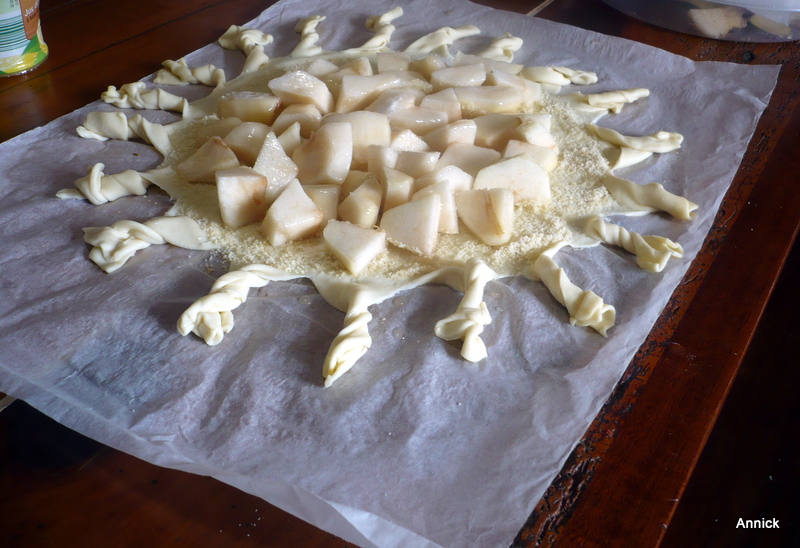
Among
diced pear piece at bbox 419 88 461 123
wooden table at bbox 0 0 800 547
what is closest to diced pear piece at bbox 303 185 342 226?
diced pear piece at bbox 419 88 461 123

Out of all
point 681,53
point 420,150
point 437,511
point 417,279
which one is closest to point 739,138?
point 681,53

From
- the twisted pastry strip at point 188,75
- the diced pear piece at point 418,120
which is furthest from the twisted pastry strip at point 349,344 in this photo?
the twisted pastry strip at point 188,75

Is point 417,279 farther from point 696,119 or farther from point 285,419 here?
point 696,119

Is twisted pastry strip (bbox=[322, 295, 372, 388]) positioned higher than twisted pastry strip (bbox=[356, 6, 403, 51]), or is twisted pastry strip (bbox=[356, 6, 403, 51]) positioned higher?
twisted pastry strip (bbox=[356, 6, 403, 51])

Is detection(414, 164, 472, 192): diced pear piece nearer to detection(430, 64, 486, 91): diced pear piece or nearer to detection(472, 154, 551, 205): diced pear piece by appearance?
detection(472, 154, 551, 205): diced pear piece

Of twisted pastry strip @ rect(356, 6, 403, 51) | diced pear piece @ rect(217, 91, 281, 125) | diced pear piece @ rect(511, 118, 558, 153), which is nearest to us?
diced pear piece @ rect(511, 118, 558, 153)

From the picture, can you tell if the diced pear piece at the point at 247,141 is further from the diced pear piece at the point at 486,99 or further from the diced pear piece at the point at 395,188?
the diced pear piece at the point at 486,99
